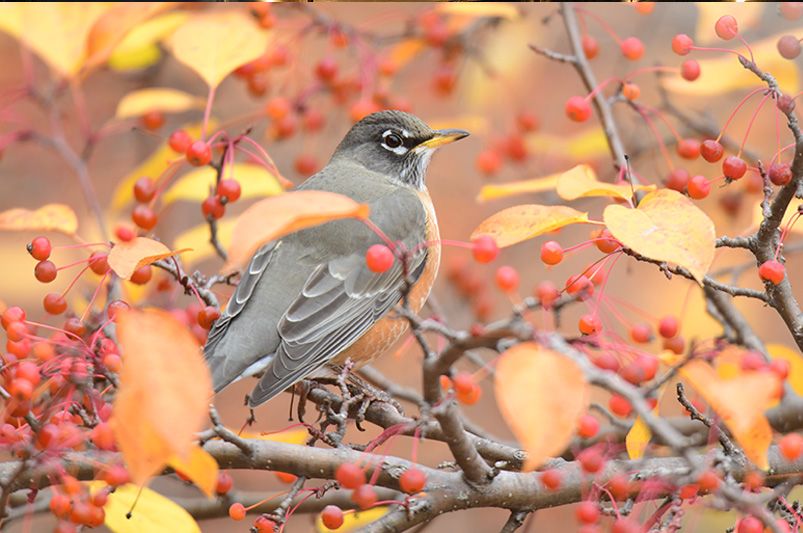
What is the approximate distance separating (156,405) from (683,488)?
3.43 feet

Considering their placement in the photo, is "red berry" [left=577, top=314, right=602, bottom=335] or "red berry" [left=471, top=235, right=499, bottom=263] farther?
"red berry" [left=577, top=314, right=602, bottom=335]

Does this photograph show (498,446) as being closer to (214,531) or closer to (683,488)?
(683,488)

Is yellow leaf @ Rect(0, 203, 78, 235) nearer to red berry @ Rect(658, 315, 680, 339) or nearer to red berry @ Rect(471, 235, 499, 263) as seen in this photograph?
red berry @ Rect(471, 235, 499, 263)

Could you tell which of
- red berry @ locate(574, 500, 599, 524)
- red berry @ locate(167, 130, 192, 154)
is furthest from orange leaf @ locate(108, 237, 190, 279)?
red berry @ locate(574, 500, 599, 524)

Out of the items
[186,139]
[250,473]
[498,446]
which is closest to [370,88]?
[186,139]

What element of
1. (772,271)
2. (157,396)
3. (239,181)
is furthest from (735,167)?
(239,181)

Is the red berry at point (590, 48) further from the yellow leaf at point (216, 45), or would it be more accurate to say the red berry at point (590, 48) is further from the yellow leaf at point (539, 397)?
the yellow leaf at point (539, 397)

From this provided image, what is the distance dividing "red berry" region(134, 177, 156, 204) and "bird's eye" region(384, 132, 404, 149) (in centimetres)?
128

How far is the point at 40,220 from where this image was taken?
259cm

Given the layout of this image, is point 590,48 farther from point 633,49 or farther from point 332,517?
point 332,517

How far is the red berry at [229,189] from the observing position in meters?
2.92

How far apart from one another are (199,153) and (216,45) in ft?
1.08

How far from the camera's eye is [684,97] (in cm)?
571

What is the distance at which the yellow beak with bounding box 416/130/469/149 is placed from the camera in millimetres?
3838
